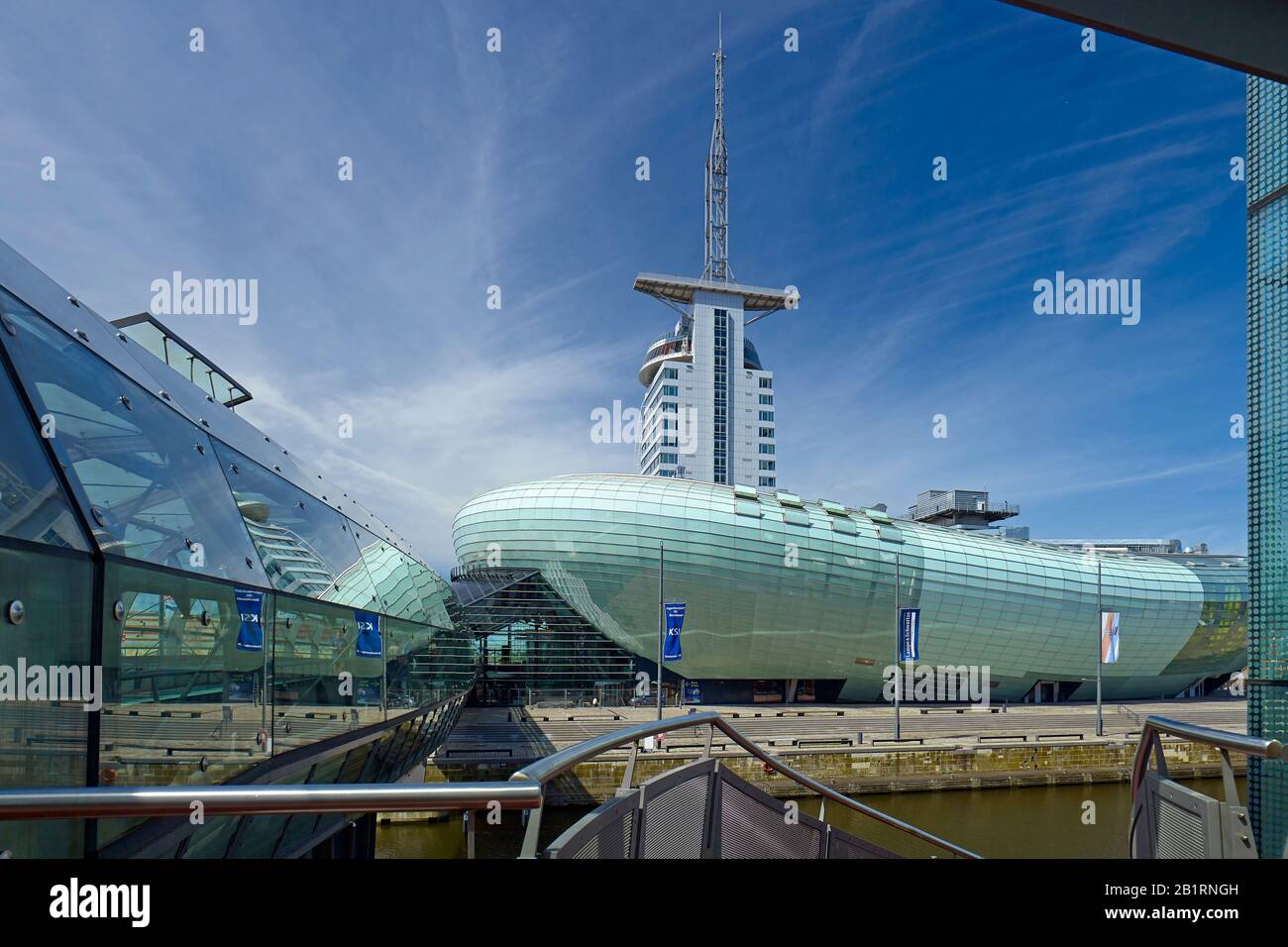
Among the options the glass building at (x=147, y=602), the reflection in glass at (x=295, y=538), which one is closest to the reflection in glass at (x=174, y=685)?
the glass building at (x=147, y=602)

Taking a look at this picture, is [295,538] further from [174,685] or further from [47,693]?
[47,693]

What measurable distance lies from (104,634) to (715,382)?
8464 centimetres

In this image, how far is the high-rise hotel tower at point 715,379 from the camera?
8481cm

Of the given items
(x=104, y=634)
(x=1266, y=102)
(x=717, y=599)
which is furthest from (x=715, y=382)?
(x=104, y=634)

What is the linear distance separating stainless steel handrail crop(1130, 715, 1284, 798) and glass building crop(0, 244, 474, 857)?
4338 mm

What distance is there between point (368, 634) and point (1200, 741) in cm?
626

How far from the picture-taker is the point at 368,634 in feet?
23.8

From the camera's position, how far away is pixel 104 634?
2.76 m

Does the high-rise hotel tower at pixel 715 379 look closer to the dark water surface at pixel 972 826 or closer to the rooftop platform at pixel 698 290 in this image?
the rooftop platform at pixel 698 290

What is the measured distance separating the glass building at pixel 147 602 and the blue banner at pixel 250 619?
14 millimetres

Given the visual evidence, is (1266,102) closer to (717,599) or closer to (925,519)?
(717,599)

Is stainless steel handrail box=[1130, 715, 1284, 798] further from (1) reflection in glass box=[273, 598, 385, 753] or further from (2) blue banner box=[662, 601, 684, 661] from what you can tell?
(2) blue banner box=[662, 601, 684, 661]

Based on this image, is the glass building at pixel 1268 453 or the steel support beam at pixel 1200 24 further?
the glass building at pixel 1268 453

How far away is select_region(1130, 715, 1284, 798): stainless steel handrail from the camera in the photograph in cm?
320
